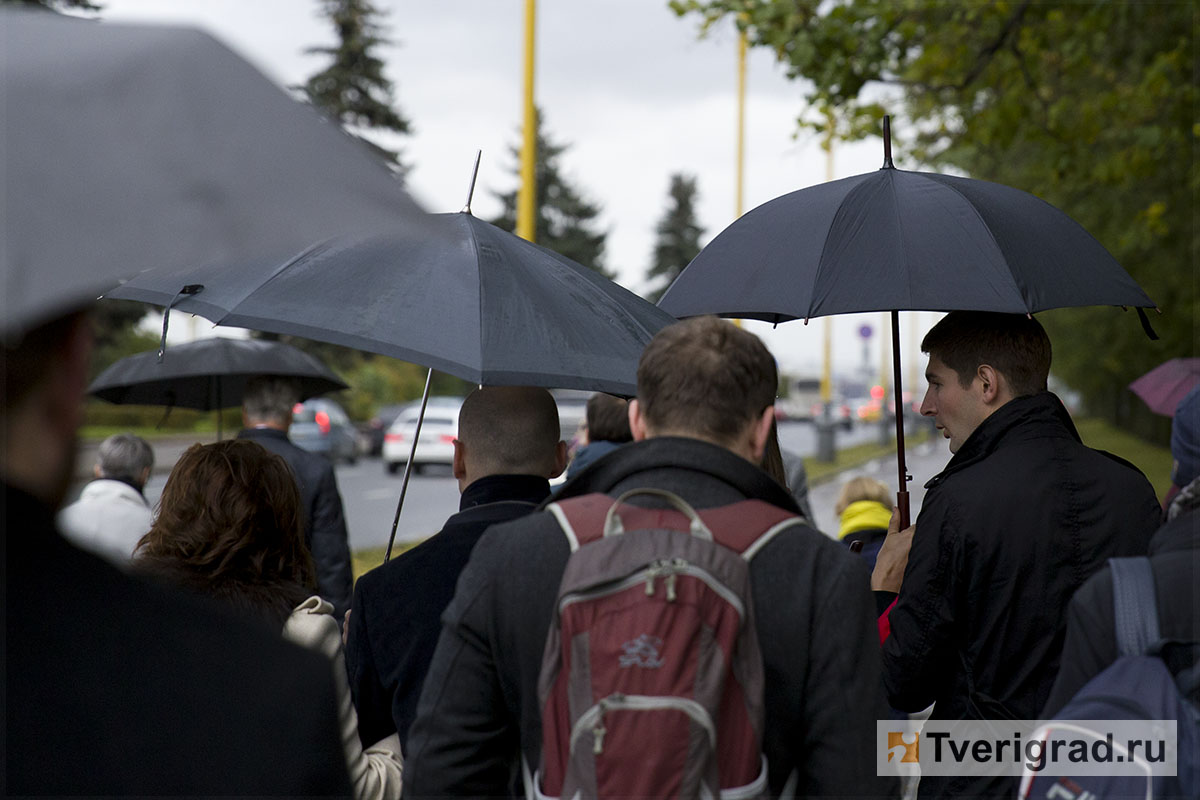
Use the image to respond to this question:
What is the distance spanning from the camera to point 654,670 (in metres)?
1.93

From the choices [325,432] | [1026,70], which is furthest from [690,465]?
[325,432]

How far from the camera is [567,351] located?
3.35 meters

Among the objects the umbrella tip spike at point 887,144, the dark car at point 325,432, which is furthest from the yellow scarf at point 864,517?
the dark car at point 325,432

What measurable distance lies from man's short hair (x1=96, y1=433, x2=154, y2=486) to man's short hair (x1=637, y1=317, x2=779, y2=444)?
3.76 m

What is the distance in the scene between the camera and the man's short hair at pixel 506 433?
3230 millimetres

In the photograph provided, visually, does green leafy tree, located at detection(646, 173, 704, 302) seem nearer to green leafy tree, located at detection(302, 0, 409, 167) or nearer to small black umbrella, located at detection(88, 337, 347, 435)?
green leafy tree, located at detection(302, 0, 409, 167)

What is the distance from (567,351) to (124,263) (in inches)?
90.3

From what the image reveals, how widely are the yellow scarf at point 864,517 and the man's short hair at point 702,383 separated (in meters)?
3.39

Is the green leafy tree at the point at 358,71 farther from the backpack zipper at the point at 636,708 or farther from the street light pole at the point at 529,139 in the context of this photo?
the backpack zipper at the point at 636,708

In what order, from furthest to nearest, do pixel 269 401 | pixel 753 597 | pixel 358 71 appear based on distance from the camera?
1. pixel 358 71
2. pixel 269 401
3. pixel 753 597

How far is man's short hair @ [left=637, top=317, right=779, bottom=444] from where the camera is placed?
7.46ft

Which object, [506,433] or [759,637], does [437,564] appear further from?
[759,637]

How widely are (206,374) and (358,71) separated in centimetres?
3562

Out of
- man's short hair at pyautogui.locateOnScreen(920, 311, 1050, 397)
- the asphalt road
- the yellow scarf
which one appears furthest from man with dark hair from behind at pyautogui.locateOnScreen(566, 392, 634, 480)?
the asphalt road
